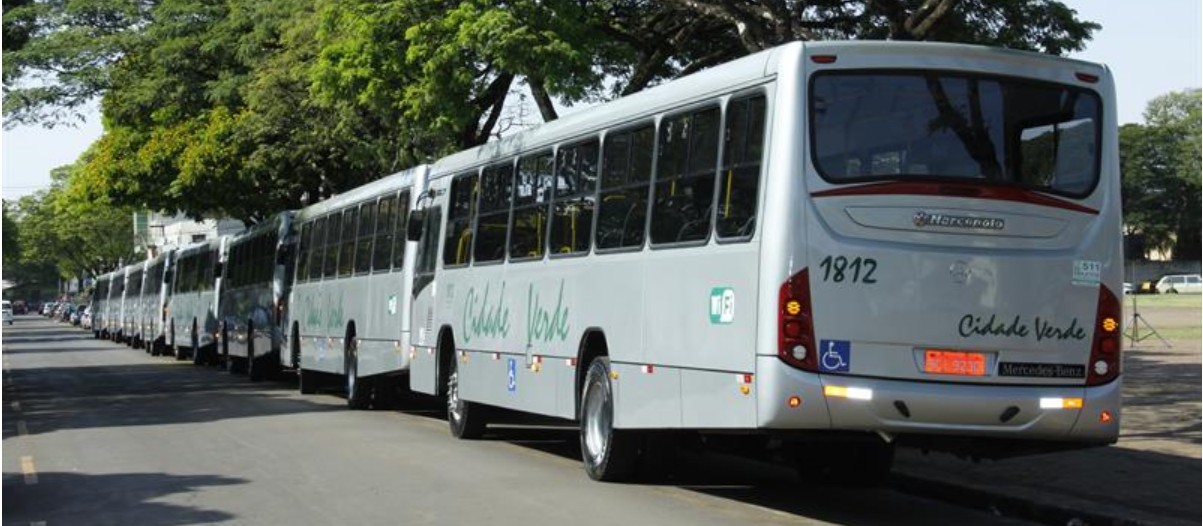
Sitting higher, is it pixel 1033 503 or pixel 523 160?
pixel 523 160

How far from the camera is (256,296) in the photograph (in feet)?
109

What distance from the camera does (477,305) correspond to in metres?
17.8

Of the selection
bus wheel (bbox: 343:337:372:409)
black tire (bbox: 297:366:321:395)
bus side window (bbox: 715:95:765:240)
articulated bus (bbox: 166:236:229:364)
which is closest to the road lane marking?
bus side window (bbox: 715:95:765:240)

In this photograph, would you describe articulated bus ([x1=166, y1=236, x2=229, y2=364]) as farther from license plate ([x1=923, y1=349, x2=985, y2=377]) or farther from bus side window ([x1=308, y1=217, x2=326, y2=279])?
license plate ([x1=923, y1=349, x2=985, y2=377])

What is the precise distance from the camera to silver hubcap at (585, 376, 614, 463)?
45.6 ft

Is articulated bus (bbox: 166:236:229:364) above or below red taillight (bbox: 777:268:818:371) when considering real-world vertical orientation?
above

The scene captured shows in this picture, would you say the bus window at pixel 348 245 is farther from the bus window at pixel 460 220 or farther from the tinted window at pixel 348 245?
the bus window at pixel 460 220

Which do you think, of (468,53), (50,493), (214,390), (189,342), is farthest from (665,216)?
(189,342)

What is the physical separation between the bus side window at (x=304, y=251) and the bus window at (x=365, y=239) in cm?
374

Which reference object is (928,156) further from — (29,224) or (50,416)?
(29,224)

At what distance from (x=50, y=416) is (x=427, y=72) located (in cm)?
667

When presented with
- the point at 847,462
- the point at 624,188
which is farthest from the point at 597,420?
the point at 847,462

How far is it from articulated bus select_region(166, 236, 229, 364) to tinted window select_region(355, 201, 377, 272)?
14.9m

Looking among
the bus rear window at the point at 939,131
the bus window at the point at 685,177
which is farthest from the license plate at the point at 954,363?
the bus window at the point at 685,177
